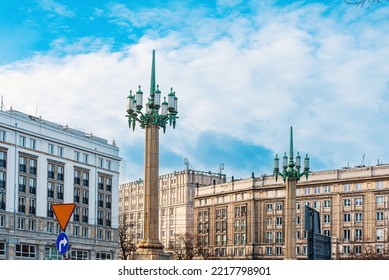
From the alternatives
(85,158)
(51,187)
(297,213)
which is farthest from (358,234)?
(51,187)

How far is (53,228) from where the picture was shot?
281 feet

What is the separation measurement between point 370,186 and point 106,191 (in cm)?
3287

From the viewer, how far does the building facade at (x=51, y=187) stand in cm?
7906

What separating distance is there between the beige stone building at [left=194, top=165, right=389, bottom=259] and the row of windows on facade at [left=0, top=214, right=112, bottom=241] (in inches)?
668

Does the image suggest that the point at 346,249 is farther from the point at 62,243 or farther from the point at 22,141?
the point at 62,243

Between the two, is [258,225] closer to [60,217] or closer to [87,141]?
[87,141]

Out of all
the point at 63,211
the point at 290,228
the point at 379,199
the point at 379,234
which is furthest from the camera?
the point at 379,234

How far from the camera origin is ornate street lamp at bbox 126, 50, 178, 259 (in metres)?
30.3

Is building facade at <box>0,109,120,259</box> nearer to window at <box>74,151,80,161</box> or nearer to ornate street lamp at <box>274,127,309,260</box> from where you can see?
window at <box>74,151,80,161</box>

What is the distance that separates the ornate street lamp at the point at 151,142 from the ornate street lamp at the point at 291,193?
987cm

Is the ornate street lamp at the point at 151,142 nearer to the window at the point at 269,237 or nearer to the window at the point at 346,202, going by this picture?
the window at the point at 346,202

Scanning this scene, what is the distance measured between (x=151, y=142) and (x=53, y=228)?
2235 inches

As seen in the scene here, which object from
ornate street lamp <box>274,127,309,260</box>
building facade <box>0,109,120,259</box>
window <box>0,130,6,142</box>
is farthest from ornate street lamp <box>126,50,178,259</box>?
window <box>0,130,6,142</box>
